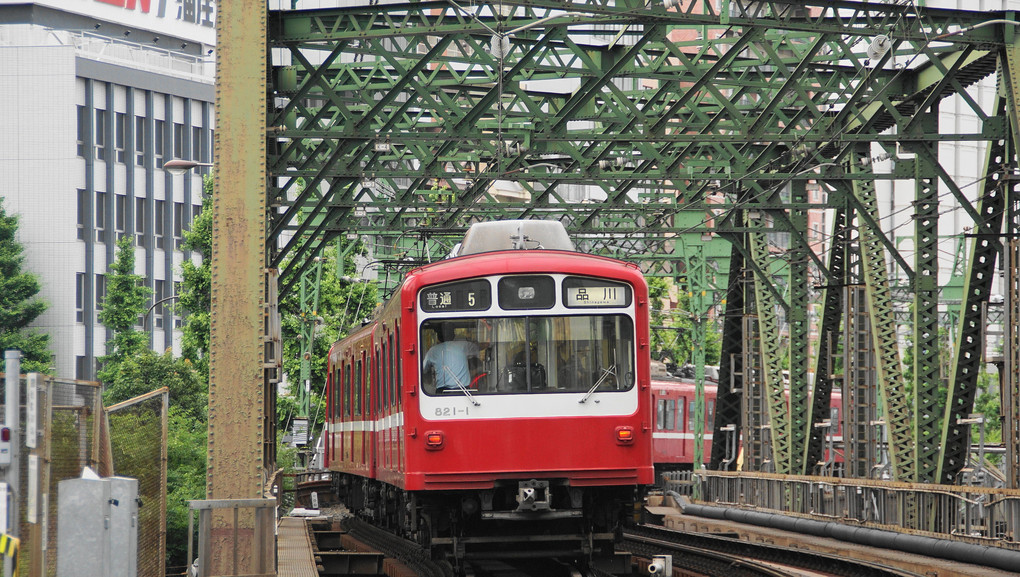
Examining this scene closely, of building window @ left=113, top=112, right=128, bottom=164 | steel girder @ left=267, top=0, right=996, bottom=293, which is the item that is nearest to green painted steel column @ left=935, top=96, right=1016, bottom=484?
steel girder @ left=267, top=0, right=996, bottom=293

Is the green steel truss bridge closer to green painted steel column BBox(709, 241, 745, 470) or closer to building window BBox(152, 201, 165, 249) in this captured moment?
green painted steel column BBox(709, 241, 745, 470)

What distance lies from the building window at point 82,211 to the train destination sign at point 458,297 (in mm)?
42389

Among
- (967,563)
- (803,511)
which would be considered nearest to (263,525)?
(967,563)

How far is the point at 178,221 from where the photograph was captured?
59031 mm

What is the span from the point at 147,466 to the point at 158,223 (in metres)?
45.2

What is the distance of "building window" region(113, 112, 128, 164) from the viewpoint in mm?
54906

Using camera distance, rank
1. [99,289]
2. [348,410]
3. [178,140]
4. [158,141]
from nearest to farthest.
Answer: [348,410] < [99,289] < [158,141] < [178,140]

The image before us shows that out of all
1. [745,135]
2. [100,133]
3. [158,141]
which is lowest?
[745,135]

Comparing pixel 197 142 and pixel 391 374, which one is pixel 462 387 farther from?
pixel 197 142

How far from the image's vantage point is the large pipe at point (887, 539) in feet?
52.1

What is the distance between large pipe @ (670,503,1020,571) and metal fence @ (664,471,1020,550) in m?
0.16

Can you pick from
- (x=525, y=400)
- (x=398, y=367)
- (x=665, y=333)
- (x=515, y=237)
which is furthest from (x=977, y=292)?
(x=665, y=333)

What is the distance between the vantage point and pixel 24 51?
52.3 metres

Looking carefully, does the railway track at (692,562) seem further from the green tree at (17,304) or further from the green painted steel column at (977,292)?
the green tree at (17,304)
